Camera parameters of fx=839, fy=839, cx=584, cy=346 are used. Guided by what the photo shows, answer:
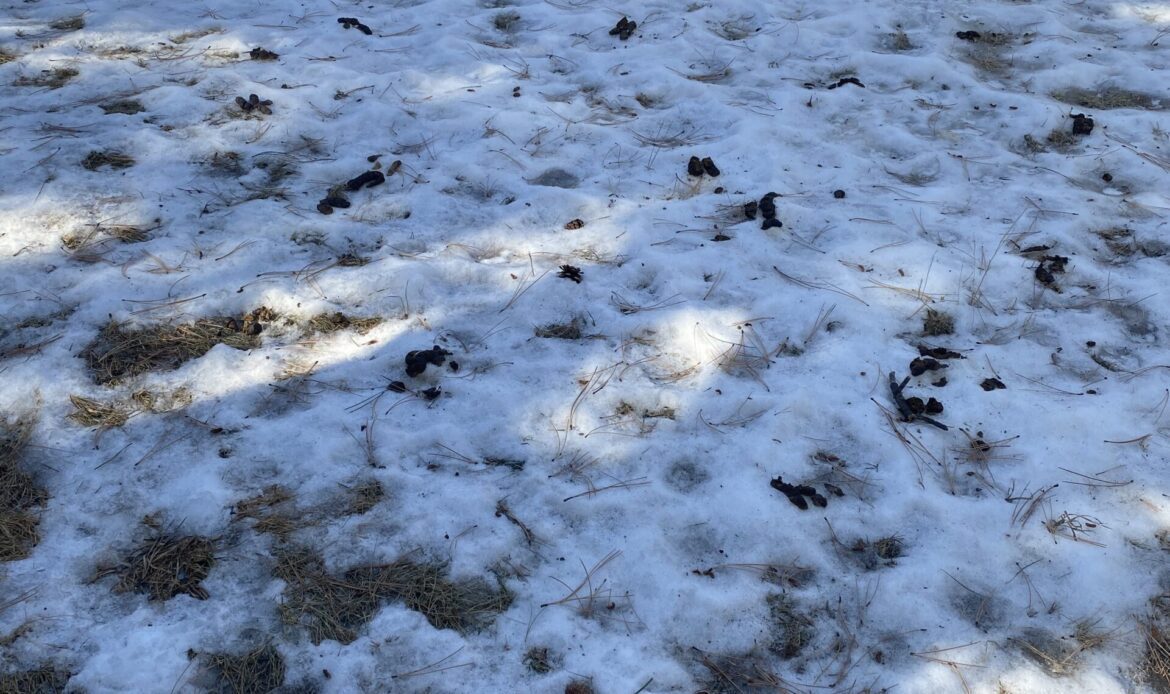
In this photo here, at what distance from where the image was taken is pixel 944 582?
3240 millimetres

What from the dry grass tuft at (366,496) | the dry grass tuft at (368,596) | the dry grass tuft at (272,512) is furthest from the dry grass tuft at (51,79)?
the dry grass tuft at (368,596)

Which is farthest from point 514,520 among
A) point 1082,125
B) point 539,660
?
point 1082,125

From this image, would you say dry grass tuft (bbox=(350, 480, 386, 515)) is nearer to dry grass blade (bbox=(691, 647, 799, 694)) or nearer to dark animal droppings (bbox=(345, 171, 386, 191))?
dry grass blade (bbox=(691, 647, 799, 694))

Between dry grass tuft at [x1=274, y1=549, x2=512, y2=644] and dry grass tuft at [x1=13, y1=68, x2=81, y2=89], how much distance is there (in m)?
4.72

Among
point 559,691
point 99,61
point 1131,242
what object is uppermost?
point 99,61

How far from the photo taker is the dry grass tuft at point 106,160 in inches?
207

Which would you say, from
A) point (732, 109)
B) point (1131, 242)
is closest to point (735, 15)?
point (732, 109)

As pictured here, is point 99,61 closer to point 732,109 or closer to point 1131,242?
point 732,109

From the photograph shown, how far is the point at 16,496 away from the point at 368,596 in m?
1.57

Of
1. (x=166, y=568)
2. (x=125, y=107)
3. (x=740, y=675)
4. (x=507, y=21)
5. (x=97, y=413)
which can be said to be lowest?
(x=740, y=675)

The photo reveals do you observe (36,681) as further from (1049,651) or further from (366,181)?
(1049,651)

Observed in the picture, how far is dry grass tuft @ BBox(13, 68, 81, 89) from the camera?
607cm

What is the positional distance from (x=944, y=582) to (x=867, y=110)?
3.92 meters

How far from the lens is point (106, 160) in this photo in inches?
209
